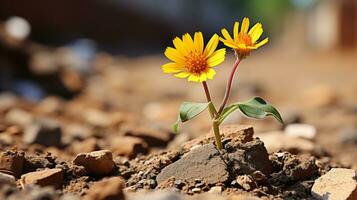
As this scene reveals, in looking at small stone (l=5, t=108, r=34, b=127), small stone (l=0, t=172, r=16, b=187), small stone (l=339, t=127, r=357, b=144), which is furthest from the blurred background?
small stone (l=0, t=172, r=16, b=187)

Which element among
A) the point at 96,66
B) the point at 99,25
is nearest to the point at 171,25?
the point at 99,25

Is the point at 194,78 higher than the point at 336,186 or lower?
higher

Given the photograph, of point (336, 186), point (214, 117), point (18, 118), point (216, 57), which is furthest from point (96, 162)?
point (18, 118)

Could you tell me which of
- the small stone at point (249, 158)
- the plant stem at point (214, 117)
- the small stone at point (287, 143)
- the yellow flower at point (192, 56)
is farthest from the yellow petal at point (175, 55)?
the small stone at point (287, 143)

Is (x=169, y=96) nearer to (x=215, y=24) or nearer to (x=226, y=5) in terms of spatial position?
(x=215, y=24)

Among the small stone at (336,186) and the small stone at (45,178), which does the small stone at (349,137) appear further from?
the small stone at (45,178)

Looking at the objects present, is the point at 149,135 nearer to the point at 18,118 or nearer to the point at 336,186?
the point at 336,186

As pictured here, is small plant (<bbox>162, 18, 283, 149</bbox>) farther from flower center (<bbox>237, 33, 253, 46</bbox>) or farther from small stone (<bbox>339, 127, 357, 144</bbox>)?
small stone (<bbox>339, 127, 357, 144</bbox>)
